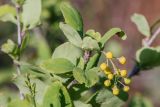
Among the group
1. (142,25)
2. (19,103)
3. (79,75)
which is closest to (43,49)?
(142,25)

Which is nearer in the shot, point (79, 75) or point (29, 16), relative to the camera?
point (79, 75)

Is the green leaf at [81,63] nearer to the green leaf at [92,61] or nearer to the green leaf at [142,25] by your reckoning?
the green leaf at [92,61]

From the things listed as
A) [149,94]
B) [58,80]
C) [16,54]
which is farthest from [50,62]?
[149,94]

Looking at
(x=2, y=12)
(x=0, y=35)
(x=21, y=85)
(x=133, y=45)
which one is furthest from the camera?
(x=133, y=45)

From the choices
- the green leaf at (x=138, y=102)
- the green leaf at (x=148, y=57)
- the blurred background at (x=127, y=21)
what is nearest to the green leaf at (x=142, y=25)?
the green leaf at (x=148, y=57)

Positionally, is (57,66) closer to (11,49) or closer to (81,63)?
(81,63)

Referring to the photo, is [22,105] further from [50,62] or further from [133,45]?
[133,45]
